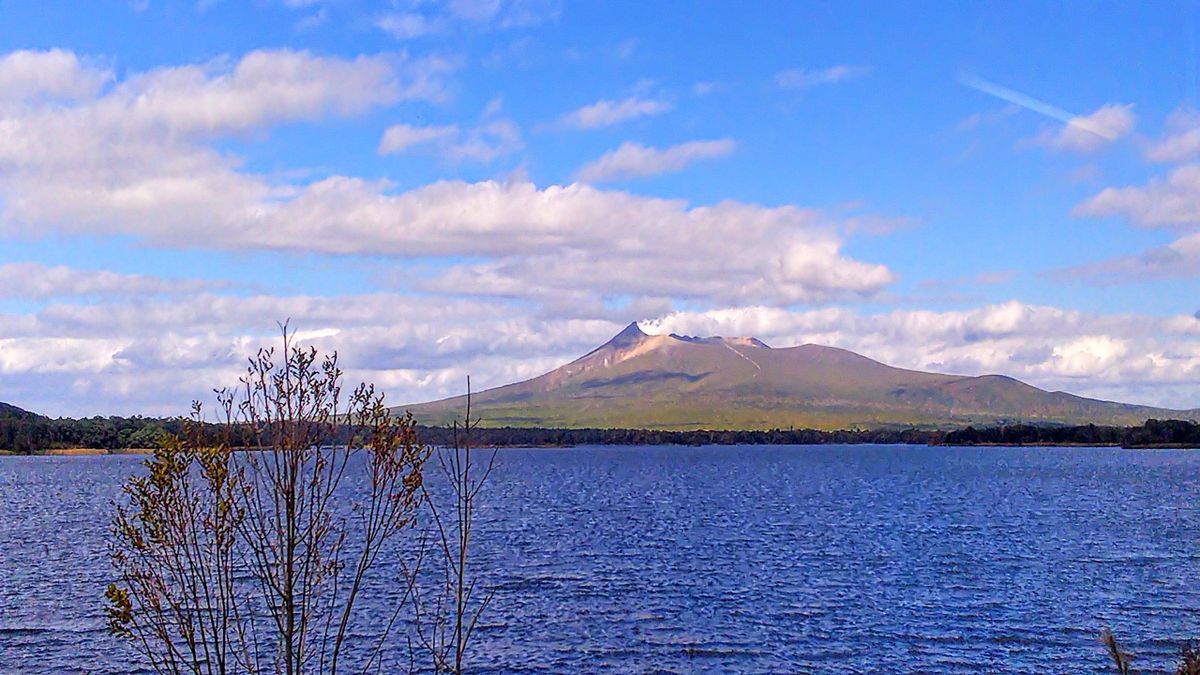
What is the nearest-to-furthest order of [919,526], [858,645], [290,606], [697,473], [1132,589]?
[290,606]
[858,645]
[1132,589]
[919,526]
[697,473]

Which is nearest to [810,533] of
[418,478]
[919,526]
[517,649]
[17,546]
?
[919,526]

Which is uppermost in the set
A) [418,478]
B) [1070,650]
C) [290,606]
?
[418,478]

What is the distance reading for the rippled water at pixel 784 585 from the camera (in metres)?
32.1

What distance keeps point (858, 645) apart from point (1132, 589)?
1686 centimetres

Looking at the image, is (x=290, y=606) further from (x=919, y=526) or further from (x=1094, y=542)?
(x=919, y=526)

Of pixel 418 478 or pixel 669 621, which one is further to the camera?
pixel 669 621

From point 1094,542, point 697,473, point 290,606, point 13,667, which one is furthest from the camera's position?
point 697,473

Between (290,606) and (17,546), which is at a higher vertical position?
(290,606)

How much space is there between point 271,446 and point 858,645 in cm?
2658

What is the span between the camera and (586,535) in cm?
6475

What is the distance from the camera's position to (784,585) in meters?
44.3

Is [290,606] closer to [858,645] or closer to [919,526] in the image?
[858,645]

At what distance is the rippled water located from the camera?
105 ft

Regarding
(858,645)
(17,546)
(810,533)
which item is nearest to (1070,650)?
(858,645)
